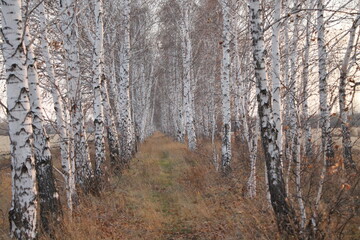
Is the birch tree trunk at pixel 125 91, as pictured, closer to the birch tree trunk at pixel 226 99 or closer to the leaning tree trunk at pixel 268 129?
the birch tree trunk at pixel 226 99

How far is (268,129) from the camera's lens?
4.51 metres

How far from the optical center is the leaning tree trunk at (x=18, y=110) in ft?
11.1

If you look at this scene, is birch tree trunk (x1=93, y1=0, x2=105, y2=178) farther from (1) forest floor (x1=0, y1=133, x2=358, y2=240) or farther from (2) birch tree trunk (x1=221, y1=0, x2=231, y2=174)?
(2) birch tree trunk (x1=221, y1=0, x2=231, y2=174)

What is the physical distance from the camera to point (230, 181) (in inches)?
361

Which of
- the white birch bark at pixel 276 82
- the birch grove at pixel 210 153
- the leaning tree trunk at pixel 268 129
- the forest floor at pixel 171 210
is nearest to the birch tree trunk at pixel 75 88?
the birch grove at pixel 210 153

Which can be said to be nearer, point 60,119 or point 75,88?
point 60,119

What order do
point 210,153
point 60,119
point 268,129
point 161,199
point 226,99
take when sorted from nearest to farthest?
1. point 268,129
2. point 60,119
3. point 161,199
4. point 226,99
5. point 210,153

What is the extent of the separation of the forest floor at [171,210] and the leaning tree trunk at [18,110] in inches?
54.0

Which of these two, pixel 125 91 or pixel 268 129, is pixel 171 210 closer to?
pixel 268 129

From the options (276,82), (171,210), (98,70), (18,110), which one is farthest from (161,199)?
(18,110)

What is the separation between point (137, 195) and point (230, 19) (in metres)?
6.40

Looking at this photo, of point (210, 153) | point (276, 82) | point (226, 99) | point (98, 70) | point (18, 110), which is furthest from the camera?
point (210, 153)

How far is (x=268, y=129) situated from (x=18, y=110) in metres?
3.35

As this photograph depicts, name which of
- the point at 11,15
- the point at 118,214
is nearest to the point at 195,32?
the point at 118,214
